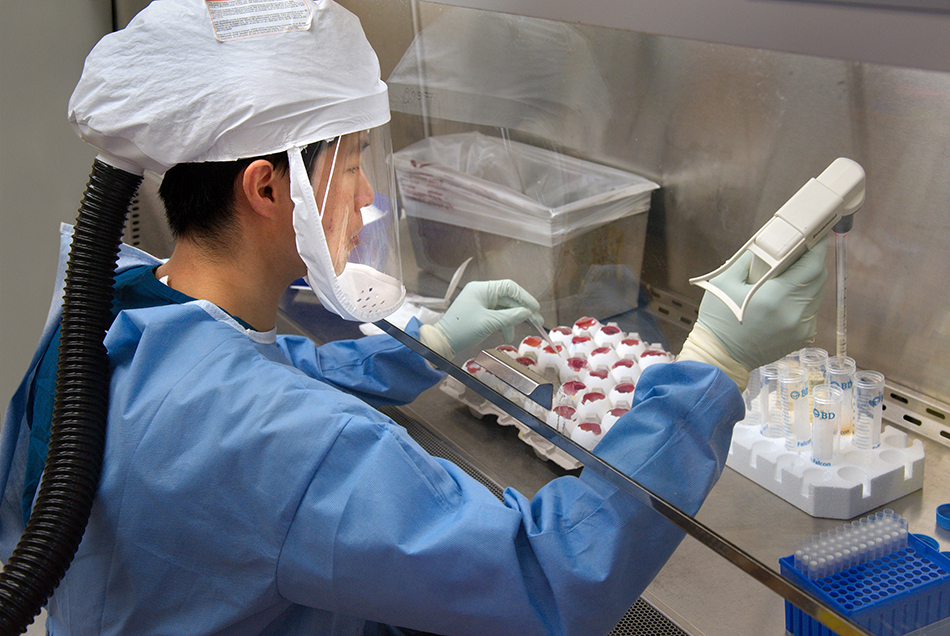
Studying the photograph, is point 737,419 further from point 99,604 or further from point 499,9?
point 99,604

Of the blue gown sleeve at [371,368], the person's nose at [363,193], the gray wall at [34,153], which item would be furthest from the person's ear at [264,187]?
the gray wall at [34,153]

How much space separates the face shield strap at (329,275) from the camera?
3.51 feet

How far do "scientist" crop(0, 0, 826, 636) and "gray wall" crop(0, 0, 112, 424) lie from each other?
149 cm

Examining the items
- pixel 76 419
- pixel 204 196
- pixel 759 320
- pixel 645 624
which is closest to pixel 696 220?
pixel 759 320

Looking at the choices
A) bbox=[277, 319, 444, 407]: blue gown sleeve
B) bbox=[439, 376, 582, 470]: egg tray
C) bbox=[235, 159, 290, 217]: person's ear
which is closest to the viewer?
bbox=[235, 159, 290, 217]: person's ear

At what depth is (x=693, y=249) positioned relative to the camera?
1.17 m

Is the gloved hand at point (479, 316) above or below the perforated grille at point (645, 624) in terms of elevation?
above

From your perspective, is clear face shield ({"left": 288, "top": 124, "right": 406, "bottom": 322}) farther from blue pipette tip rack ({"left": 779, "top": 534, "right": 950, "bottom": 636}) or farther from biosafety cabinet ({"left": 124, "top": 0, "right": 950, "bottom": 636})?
blue pipette tip rack ({"left": 779, "top": 534, "right": 950, "bottom": 636})

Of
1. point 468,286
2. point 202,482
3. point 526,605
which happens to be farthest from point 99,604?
point 468,286

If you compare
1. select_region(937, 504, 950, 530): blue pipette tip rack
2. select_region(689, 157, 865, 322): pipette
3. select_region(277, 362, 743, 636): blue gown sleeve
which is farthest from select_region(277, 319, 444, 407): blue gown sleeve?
select_region(937, 504, 950, 530): blue pipette tip rack

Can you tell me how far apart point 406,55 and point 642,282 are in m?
0.77

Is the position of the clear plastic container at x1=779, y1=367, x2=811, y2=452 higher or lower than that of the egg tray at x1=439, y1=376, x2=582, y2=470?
higher

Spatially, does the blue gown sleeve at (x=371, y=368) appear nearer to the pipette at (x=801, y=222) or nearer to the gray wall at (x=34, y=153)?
the pipette at (x=801, y=222)

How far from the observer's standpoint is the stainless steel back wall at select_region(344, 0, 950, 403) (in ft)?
3.32
